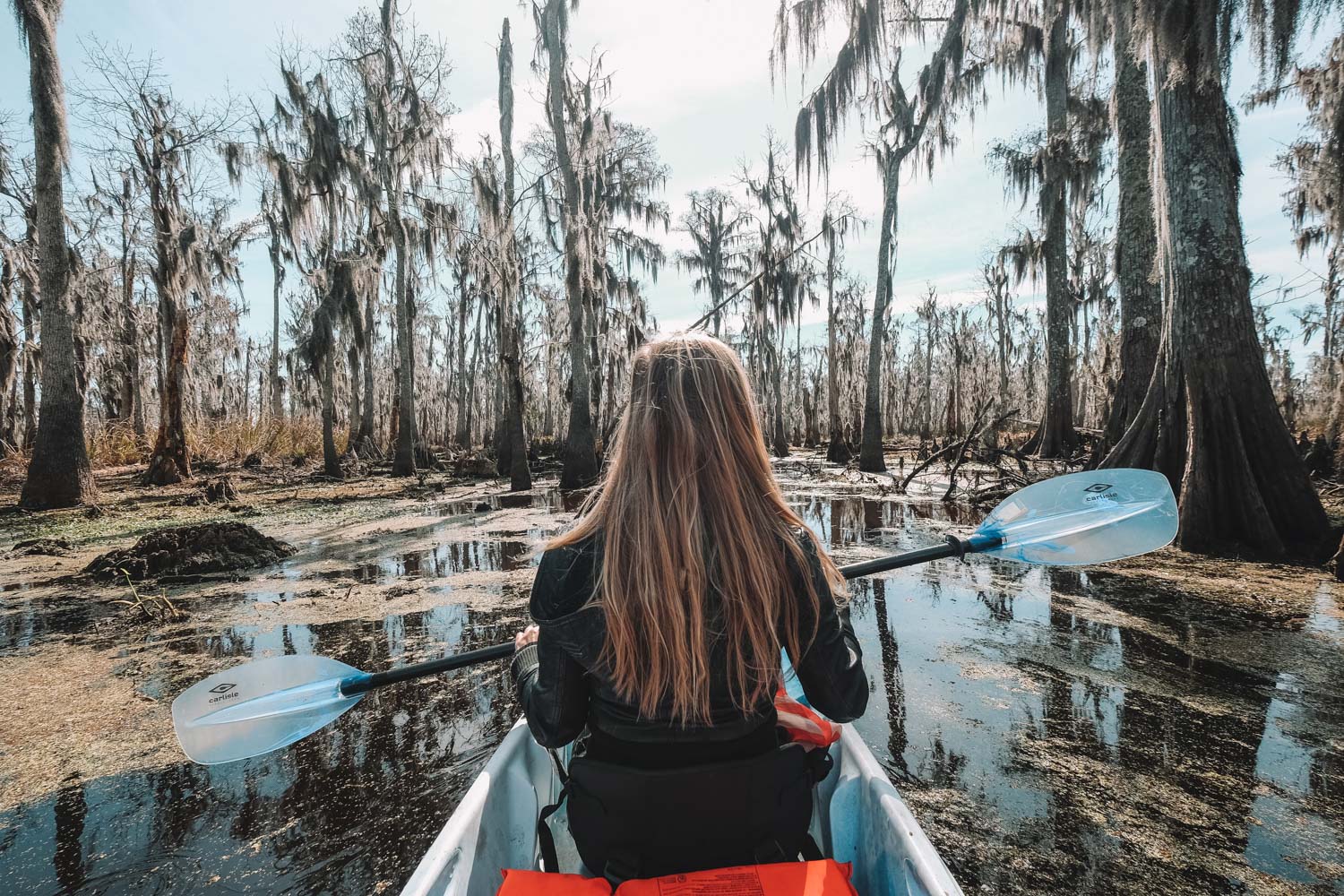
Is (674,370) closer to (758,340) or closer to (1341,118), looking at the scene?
(1341,118)

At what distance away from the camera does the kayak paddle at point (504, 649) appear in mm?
2145

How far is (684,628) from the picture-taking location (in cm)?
130

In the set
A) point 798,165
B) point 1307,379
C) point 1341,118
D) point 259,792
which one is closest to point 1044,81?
point 798,165

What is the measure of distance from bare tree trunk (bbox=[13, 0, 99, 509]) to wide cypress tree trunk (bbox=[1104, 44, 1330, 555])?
14.1m

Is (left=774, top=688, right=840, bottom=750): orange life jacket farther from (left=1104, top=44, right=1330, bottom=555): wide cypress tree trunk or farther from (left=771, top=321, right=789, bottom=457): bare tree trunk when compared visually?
(left=771, top=321, right=789, bottom=457): bare tree trunk

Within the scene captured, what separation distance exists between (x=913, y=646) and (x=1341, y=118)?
838 cm

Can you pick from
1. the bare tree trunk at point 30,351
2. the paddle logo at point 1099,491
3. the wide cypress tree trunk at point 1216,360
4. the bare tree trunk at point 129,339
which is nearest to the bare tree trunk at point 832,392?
the wide cypress tree trunk at point 1216,360

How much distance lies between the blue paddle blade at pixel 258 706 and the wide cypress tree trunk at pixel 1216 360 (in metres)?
6.61

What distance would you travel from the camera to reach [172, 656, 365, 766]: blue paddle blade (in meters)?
2.11

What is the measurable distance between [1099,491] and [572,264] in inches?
457

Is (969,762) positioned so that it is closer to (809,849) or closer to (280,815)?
(809,849)

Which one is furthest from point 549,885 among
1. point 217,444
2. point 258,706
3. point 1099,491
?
point 217,444

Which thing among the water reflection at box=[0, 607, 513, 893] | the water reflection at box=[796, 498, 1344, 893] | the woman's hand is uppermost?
the woman's hand

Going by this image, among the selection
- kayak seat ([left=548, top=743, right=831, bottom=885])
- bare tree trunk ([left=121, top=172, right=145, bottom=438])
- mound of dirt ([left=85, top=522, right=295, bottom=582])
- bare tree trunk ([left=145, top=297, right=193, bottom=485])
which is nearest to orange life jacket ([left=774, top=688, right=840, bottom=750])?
kayak seat ([left=548, top=743, right=831, bottom=885])
